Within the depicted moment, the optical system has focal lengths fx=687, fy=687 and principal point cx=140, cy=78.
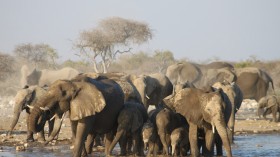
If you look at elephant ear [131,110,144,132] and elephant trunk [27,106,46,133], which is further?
elephant ear [131,110,144,132]

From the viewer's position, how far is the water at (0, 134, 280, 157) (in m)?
14.3

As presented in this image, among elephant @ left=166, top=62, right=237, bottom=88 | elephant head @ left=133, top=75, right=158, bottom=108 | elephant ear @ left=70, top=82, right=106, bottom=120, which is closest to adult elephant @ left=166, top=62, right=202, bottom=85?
elephant @ left=166, top=62, right=237, bottom=88

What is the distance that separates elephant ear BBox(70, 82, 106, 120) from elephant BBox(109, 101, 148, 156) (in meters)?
1.07

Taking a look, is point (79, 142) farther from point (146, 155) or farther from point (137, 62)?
point (137, 62)

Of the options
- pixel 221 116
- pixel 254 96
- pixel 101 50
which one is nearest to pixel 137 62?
pixel 101 50

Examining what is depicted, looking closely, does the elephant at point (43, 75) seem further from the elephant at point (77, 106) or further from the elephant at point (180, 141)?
the elephant at point (77, 106)

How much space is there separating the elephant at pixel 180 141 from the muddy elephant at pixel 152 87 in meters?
7.40

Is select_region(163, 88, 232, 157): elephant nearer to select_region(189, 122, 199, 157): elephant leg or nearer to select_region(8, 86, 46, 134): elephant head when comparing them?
select_region(189, 122, 199, 157): elephant leg

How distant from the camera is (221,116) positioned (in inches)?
480

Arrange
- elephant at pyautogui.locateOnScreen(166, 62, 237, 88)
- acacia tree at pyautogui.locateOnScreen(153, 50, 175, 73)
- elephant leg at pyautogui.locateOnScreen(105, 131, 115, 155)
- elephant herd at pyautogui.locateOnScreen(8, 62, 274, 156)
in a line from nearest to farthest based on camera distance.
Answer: elephant herd at pyautogui.locateOnScreen(8, 62, 274, 156)
elephant leg at pyautogui.locateOnScreen(105, 131, 115, 155)
elephant at pyautogui.locateOnScreen(166, 62, 237, 88)
acacia tree at pyautogui.locateOnScreen(153, 50, 175, 73)

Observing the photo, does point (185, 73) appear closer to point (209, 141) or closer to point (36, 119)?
point (209, 141)

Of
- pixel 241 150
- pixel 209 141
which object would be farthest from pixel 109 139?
pixel 241 150

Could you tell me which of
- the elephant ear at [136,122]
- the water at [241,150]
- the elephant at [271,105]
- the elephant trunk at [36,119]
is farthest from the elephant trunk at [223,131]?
the elephant at [271,105]

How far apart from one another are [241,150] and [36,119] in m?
5.23
